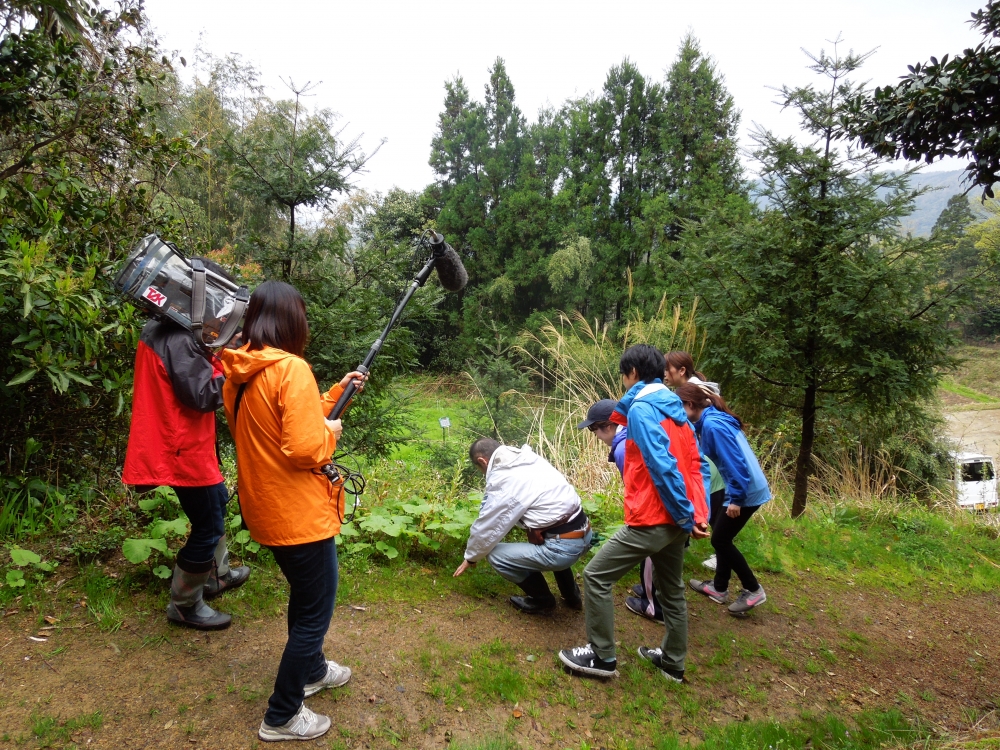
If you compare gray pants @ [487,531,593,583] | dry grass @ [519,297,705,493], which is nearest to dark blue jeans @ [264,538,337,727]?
gray pants @ [487,531,593,583]

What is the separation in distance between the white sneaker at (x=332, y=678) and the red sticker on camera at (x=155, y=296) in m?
1.72

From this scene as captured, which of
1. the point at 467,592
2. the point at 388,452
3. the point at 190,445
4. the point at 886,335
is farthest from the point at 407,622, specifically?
the point at 886,335

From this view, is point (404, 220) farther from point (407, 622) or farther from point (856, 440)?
point (407, 622)

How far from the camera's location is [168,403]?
8.09ft

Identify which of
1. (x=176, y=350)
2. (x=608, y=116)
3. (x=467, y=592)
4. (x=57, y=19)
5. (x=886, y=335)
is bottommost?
(x=467, y=592)

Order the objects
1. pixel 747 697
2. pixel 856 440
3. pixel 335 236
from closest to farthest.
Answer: pixel 747 697, pixel 335 236, pixel 856 440

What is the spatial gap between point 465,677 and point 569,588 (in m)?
0.92

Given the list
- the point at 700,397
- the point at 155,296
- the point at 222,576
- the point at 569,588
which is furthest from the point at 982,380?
the point at 155,296

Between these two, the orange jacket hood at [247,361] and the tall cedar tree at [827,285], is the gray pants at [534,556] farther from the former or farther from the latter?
the tall cedar tree at [827,285]

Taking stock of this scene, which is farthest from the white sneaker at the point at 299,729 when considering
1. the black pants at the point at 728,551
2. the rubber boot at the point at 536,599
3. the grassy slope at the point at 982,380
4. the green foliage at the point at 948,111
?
the grassy slope at the point at 982,380

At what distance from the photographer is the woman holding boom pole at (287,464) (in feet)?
6.58

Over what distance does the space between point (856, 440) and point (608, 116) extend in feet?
38.8

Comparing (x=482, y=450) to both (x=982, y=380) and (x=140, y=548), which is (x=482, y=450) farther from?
(x=982, y=380)

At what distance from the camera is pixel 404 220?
660 inches
